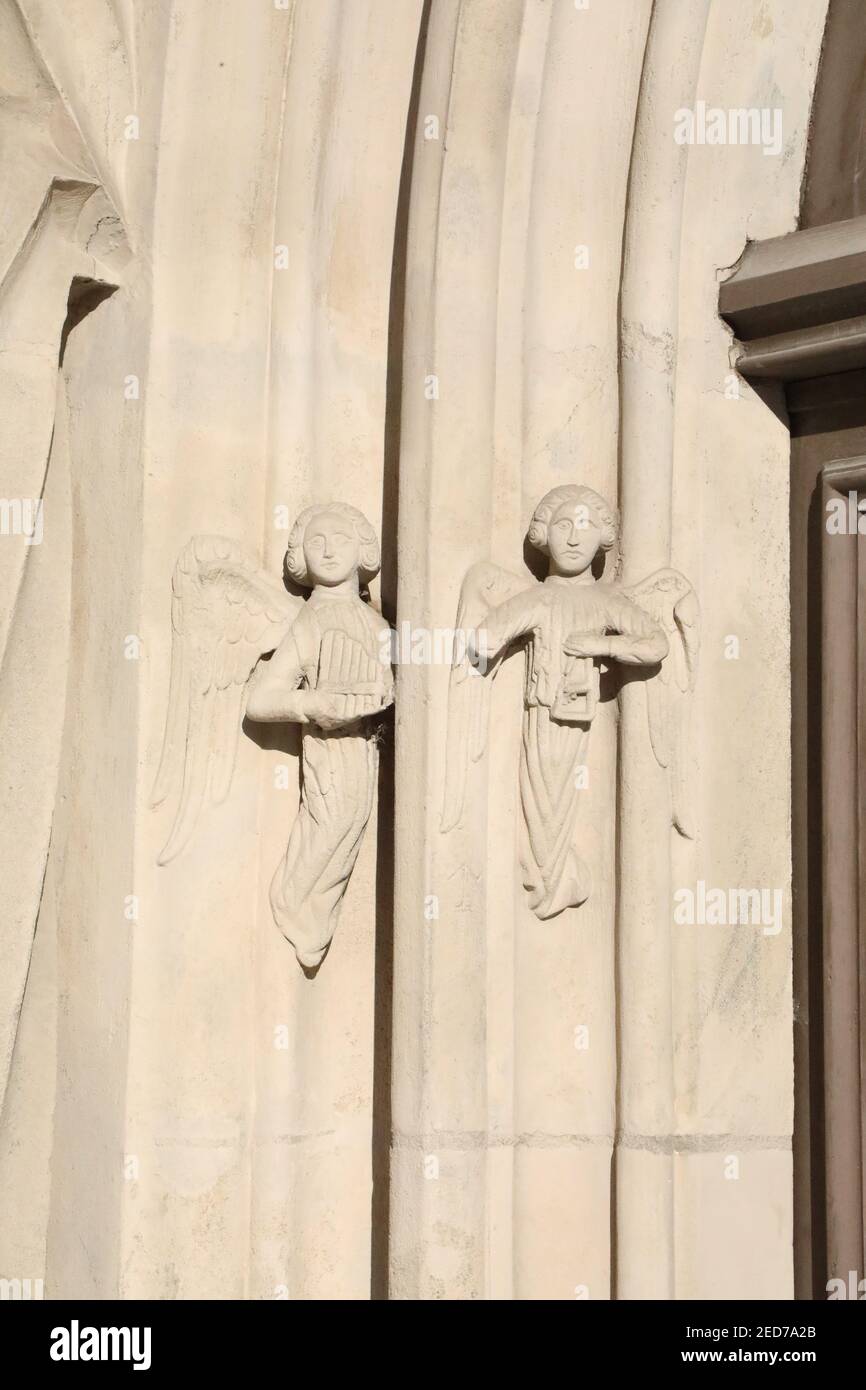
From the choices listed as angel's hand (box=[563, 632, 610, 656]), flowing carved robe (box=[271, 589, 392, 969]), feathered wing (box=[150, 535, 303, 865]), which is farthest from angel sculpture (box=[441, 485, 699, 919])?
feathered wing (box=[150, 535, 303, 865])

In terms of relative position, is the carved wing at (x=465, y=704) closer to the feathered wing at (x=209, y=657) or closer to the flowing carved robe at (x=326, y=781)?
the flowing carved robe at (x=326, y=781)

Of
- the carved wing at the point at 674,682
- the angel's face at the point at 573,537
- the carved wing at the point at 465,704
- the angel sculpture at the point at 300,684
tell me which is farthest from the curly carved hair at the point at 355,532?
the carved wing at the point at 674,682

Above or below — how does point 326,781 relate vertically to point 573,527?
below

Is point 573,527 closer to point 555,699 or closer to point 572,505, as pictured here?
point 572,505

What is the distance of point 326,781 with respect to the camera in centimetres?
232

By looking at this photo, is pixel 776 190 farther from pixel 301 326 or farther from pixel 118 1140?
pixel 118 1140

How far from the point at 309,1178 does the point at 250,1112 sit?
139 millimetres

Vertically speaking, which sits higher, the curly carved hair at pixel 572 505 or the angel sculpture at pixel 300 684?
the curly carved hair at pixel 572 505

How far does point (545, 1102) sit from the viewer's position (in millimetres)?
2326

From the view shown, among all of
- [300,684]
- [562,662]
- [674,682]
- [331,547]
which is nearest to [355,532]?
[331,547]

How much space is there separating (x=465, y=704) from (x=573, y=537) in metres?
0.28

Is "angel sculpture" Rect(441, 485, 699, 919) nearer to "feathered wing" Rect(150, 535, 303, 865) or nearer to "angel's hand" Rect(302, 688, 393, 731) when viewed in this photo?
"angel's hand" Rect(302, 688, 393, 731)

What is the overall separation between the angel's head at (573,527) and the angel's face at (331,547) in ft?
0.87

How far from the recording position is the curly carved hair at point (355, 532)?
2.34 meters
